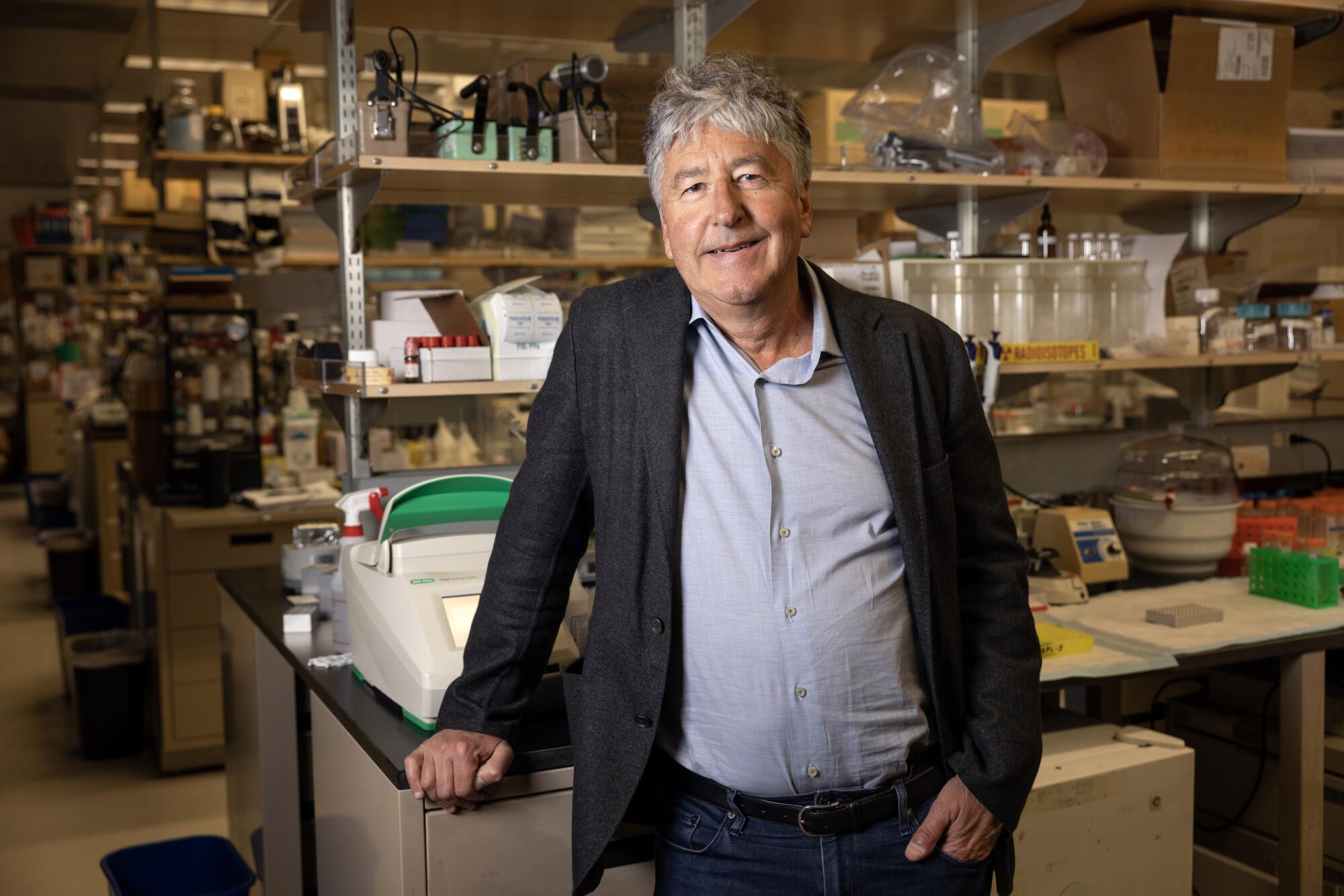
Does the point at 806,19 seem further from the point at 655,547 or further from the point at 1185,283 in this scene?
the point at 655,547

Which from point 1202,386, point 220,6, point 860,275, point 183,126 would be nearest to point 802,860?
point 860,275

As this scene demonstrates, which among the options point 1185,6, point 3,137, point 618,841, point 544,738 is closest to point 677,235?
point 544,738

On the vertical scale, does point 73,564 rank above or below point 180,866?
above

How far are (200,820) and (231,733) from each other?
3.12ft

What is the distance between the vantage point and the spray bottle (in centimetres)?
226

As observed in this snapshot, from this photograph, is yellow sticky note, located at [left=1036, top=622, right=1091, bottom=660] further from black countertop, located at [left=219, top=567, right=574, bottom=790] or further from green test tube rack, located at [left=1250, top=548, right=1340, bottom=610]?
black countertop, located at [left=219, top=567, right=574, bottom=790]

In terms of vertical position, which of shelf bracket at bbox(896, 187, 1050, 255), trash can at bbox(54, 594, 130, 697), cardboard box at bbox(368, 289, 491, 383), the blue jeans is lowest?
trash can at bbox(54, 594, 130, 697)

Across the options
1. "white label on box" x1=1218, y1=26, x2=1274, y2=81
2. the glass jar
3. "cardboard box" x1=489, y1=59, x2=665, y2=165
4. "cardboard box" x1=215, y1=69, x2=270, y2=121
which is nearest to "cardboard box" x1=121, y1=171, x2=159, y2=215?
"cardboard box" x1=215, y1=69, x2=270, y2=121

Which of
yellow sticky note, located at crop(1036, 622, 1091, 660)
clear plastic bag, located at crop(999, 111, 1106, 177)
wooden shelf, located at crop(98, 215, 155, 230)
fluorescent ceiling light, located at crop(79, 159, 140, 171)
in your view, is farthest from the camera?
fluorescent ceiling light, located at crop(79, 159, 140, 171)

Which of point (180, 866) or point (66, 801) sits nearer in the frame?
point (180, 866)

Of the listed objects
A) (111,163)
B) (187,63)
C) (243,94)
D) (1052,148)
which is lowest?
(1052,148)

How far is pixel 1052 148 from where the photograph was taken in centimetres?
310

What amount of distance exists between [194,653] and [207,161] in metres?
1.70

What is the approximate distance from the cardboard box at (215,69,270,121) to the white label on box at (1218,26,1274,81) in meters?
3.25
